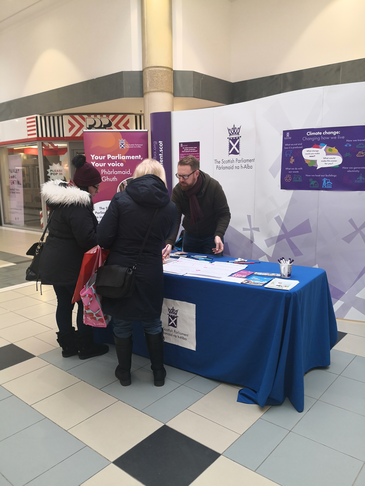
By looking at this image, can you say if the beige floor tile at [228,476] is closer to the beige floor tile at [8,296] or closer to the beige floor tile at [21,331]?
the beige floor tile at [21,331]

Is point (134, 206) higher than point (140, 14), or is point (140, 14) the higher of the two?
point (140, 14)

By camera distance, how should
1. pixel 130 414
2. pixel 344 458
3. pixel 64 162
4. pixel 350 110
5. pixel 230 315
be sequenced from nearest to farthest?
pixel 344 458 < pixel 130 414 < pixel 230 315 < pixel 350 110 < pixel 64 162

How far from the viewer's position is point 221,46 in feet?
23.6

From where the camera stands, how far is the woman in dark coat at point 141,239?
2.41 metres

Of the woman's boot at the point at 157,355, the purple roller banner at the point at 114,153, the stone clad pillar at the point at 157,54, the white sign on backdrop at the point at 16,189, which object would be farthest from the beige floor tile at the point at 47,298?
the white sign on backdrop at the point at 16,189

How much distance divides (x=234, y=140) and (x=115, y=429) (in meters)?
3.19

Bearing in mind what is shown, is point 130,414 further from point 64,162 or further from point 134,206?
point 64,162

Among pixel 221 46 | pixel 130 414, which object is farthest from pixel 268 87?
pixel 130 414

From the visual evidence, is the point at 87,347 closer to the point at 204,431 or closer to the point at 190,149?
the point at 204,431

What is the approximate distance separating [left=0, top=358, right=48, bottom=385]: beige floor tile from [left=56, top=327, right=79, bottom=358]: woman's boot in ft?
0.58

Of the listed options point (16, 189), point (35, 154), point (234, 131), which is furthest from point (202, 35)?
point (16, 189)

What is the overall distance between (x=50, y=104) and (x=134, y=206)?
7.12 metres

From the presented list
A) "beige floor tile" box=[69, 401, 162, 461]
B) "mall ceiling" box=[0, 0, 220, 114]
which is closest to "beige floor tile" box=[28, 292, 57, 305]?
"beige floor tile" box=[69, 401, 162, 461]

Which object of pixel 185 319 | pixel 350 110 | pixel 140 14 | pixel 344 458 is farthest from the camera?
pixel 140 14
